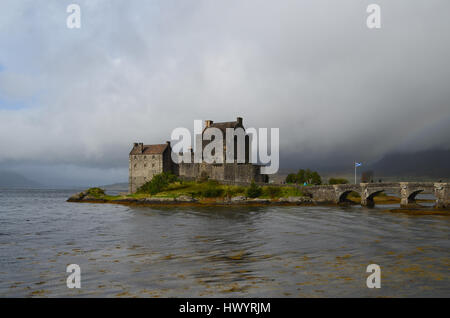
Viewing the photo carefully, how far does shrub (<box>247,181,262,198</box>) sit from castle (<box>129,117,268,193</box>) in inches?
161

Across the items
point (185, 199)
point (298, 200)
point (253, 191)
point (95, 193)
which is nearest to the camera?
point (185, 199)

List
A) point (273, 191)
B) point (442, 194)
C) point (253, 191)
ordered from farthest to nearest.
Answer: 1. point (273, 191)
2. point (253, 191)
3. point (442, 194)

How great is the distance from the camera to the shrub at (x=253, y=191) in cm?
6619

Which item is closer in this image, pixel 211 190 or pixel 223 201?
pixel 223 201

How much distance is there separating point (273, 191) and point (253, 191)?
472 centimetres

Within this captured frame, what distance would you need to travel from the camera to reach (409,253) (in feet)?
60.2

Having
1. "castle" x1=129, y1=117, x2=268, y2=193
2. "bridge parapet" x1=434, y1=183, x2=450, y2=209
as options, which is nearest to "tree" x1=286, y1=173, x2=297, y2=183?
"castle" x1=129, y1=117, x2=268, y2=193

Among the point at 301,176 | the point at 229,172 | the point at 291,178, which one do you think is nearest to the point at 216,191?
the point at 229,172

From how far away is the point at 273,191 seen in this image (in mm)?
68438

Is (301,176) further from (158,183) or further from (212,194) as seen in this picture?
(158,183)

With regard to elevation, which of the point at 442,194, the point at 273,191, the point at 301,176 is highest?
the point at 301,176

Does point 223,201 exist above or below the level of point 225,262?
below

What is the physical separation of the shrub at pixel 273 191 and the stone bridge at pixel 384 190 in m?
5.23
